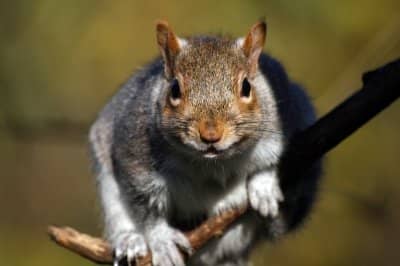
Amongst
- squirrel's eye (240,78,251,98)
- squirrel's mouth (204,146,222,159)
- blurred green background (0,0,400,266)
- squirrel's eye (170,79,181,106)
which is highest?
squirrel's eye (170,79,181,106)

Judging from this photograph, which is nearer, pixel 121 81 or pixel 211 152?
pixel 211 152

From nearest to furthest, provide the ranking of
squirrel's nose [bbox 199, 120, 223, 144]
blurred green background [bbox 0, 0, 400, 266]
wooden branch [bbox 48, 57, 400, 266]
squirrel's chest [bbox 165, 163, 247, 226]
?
wooden branch [bbox 48, 57, 400, 266] → squirrel's nose [bbox 199, 120, 223, 144] → squirrel's chest [bbox 165, 163, 247, 226] → blurred green background [bbox 0, 0, 400, 266]

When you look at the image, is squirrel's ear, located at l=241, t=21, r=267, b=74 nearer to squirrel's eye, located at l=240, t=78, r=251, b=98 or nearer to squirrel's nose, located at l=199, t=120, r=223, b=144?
squirrel's eye, located at l=240, t=78, r=251, b=98

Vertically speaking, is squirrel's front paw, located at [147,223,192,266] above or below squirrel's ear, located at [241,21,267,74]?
below

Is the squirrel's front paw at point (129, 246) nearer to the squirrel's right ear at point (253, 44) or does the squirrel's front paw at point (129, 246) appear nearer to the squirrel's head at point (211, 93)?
the squirrel's head at point (211, 93)

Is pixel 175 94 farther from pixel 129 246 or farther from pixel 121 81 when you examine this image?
pixel 121 81

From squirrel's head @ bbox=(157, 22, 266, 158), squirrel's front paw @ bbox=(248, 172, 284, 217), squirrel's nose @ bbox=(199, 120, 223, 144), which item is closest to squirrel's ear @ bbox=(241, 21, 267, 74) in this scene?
squirrel's head @ bbox=(157, 22, 266, 158)

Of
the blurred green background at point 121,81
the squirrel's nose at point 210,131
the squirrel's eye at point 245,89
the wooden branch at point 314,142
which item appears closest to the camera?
the wooden branch at point 314,142

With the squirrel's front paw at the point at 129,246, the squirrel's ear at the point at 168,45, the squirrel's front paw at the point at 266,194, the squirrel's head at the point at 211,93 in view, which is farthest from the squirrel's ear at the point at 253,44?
the squirrel's front paw at the point at 129,246

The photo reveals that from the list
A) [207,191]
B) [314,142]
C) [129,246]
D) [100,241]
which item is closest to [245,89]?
[314,142]
